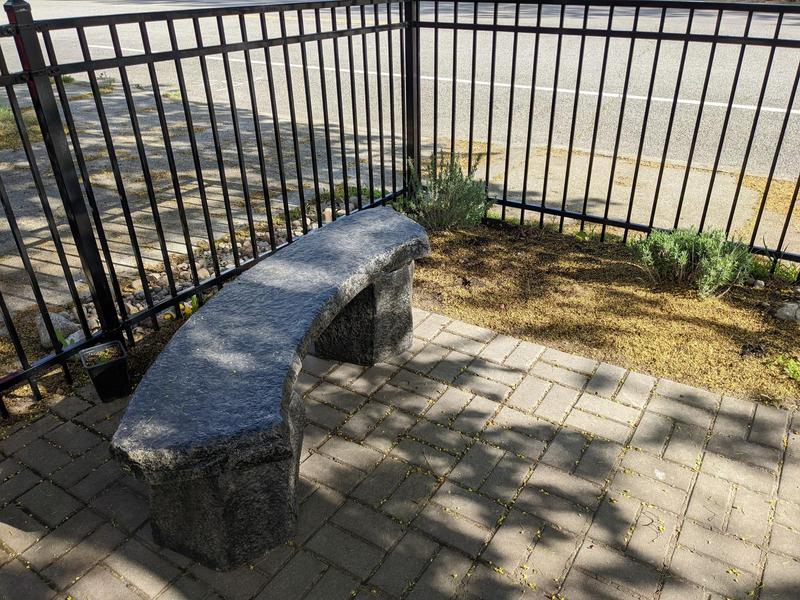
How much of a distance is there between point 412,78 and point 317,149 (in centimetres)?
288

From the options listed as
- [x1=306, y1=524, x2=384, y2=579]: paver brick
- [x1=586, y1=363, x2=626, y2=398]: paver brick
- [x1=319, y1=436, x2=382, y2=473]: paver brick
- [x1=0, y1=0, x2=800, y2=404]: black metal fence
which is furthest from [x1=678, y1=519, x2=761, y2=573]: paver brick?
[x1=0, y1=0, x2=800, y2=404]: black metal fence

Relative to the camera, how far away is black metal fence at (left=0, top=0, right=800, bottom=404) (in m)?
3.45

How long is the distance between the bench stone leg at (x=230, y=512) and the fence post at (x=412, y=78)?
3627 mm

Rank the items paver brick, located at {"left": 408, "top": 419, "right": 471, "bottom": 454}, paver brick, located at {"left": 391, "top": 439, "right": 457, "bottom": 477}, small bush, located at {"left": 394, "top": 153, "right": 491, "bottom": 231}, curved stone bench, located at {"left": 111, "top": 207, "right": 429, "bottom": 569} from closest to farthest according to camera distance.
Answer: curved stone bench, located at {"left": 111, "top": 207, "right": 429, "bottom": 569}, paver brick, located at {"left": 391, "top": 439, "right": 457, "bottom": 477}, paver brick, located at {"left": 408, "top": 419, "right": 471, "bottom": 454}, small bush, located at {"left": 394, "top": 153, "right": 491, "bottom": 231}

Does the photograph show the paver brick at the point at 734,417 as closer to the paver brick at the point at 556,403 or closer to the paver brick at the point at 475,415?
the paver brick at the point at 556,403

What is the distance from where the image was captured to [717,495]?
9.24ft

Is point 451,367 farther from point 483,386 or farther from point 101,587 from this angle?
point 101,587

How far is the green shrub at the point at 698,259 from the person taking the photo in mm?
4215

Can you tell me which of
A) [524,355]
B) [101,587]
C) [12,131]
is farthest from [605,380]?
[12,131]

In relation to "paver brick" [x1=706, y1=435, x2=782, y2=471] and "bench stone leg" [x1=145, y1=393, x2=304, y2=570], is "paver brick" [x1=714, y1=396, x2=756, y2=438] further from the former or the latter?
"bench stone leg" [x1=145, y1=393, x2=304, y2=570]

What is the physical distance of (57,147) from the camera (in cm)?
311

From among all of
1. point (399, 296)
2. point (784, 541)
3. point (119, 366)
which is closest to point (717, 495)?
point (784, 541)

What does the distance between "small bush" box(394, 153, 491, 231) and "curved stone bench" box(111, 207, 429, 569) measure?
2.12 metres

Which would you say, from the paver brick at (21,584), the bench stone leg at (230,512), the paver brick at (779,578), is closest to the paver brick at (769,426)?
the paver brick at (779,578)
